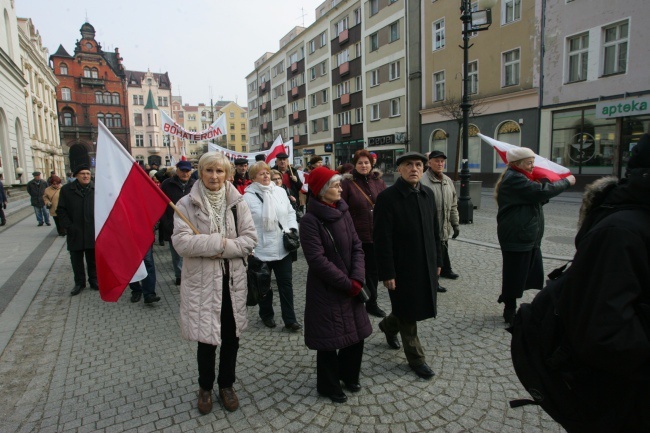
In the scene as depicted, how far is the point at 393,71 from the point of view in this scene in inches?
1208

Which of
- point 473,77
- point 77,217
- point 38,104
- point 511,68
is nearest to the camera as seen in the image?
point 77,217

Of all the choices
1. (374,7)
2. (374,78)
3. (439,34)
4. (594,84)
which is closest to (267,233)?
(594,84)

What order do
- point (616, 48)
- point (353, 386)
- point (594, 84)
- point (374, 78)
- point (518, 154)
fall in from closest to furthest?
1. point (353, 386)
2. point (518, 154)
3. point (616, 48)
4. point (594, 84)
5. point (374, 78)

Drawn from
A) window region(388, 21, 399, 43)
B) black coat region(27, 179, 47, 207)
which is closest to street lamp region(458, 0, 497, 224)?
black coat region(27, 179, 47, 207)

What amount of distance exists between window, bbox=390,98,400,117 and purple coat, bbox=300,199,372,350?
28.8m

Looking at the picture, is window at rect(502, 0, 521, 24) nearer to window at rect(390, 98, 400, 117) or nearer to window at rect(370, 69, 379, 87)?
window at rect(390, 98, 400, 117)

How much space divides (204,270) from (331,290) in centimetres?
94

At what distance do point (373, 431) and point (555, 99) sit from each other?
21.0 metres

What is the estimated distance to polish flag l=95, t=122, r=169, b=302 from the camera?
301cm

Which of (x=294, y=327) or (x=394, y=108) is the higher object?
(x=394, y=108)

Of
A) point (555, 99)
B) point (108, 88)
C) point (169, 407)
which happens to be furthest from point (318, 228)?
point (108, 88)

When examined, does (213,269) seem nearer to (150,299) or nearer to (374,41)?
(150,299)

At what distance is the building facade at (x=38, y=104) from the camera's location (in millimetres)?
30964

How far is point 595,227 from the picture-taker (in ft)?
5.16
